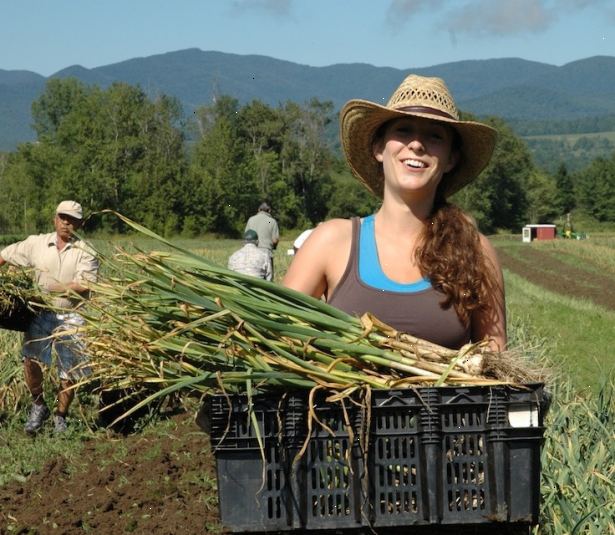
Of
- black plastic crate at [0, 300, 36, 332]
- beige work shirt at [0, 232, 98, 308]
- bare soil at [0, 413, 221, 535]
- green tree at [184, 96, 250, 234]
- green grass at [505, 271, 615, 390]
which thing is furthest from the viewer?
green tree at [184, 96, 250, 234]

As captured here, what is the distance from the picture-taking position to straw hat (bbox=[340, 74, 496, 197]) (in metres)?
3.07

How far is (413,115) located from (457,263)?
0.43 metres

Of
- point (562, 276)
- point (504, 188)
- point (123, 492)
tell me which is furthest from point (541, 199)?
point (123, 492)

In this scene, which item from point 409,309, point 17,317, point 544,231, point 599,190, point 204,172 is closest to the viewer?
point 409,309

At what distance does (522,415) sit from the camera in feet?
8.03

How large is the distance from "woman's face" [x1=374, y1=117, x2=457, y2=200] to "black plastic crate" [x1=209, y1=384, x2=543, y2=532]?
2.48ft

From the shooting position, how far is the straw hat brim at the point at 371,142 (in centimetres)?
317

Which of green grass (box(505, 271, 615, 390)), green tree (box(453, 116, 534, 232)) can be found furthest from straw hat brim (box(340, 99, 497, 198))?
green tree (box(453, 116, 534, 232))

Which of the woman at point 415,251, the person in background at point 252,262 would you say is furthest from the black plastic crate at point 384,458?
the person in background at point 252,262

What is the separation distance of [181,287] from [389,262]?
2.14 feet

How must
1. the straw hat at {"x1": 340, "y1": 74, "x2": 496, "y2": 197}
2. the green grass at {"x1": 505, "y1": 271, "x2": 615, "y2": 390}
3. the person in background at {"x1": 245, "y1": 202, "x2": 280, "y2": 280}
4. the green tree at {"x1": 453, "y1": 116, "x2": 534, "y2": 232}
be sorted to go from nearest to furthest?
the straw hat at {"x1": 340, "y1": 74, "x2": 496, "y2": 197}, the green grass at {"x1": 505, "y1": 271, "x2": 615, "y2": 390}, the person in background at {"x1": 245, "y1": 202, "x2": 280, "y2": 280}, the green tree at {"x1": 453, "y1": 116, "x2": 534, "y2": 232}

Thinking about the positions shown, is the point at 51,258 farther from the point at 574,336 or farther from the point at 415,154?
the point at 574,336

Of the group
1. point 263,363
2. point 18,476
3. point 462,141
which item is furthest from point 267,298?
point 18,476

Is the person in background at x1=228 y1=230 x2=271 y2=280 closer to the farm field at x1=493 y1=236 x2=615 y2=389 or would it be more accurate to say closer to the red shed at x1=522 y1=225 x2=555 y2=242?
the farm field at x1=493 y1=236 x2=615 y2=389
